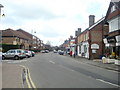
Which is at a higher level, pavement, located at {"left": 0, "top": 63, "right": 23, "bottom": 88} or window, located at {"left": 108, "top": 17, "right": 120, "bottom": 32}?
window, located at {"left": 108, "top": 17, "right": 120, "bottom": 32}

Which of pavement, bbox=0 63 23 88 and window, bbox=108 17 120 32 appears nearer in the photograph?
pavement, bbox=0 63 23 88

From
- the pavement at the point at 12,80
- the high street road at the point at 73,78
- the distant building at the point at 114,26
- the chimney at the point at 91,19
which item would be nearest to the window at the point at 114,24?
the distant building at the point at 114,26

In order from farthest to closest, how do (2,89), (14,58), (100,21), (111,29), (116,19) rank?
1. (100,21)
2. (14,58)
3. (111,29)
4. (116,19)
5. (2,89)

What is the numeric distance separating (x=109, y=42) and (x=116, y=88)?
851 inches

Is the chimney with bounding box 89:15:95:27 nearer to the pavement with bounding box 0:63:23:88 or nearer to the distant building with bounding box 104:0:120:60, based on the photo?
the distant building with bounding box 104:0:120:60

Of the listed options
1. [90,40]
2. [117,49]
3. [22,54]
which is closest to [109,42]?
[117,49]

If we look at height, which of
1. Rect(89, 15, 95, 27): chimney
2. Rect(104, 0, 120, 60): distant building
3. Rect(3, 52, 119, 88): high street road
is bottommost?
Rect(3, 52, 119, 88): high street road

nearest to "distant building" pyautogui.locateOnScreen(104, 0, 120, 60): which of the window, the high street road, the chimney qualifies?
the window

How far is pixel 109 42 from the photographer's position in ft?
102

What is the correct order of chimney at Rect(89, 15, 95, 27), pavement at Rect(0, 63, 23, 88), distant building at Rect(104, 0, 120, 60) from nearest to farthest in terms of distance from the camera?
pavement at Rect(0, 63, 23, 88) → distant building at Rect(104, 0, 120, 60) → chimney at Rect(89, 15, 95, 27)

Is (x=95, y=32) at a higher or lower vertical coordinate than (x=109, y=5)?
lower

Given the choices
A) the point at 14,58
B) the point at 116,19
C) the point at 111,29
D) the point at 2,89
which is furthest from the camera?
the point at 14,58

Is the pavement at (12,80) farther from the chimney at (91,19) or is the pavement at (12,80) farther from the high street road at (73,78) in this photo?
the chimney at (91,19)

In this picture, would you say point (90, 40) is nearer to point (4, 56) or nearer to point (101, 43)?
point (101, 43)
